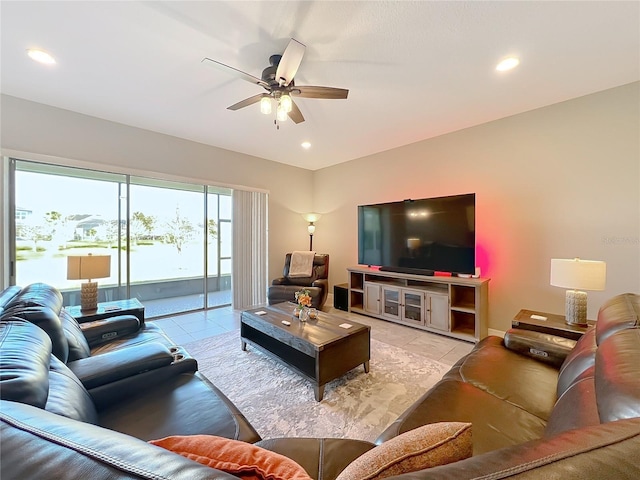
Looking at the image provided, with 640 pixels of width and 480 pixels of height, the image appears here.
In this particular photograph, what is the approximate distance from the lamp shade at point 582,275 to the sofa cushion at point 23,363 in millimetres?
3239

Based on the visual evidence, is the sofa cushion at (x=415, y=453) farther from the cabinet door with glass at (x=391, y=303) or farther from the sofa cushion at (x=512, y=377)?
the cabinet door with glass at (x=391, y=303)

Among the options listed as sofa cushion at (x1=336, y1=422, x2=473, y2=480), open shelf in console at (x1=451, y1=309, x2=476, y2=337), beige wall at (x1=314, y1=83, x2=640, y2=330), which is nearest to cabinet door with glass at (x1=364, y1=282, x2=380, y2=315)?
open shelf in console at (x1=451, y1=309, x2=476, y2=337)

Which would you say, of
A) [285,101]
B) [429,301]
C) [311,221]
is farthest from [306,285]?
[285,101]

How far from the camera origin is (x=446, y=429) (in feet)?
2.15

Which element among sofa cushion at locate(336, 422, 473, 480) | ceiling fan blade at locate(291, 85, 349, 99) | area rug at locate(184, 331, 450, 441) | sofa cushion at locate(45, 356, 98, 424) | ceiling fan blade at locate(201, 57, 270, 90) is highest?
ceiling fan blade at locate(201, 57, 270, 90)

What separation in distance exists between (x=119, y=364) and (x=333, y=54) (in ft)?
8.56

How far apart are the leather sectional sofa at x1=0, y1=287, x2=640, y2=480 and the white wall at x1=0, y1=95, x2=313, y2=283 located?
96.1 inches

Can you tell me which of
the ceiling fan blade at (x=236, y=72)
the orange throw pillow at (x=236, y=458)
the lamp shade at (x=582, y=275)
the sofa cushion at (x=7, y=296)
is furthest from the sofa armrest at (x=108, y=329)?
the lamp shade at (x=582, y=275)

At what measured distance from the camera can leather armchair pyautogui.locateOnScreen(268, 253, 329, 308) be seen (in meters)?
4.08

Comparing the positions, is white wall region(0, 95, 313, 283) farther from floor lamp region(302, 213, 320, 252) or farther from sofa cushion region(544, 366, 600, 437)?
sofa cushion region(544, 366, 600, 437)

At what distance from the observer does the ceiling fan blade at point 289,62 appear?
169 cm

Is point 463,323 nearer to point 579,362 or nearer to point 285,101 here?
point 579,362

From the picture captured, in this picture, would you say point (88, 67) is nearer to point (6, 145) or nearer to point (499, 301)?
point (6, 145)

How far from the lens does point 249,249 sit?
4.68 meters
